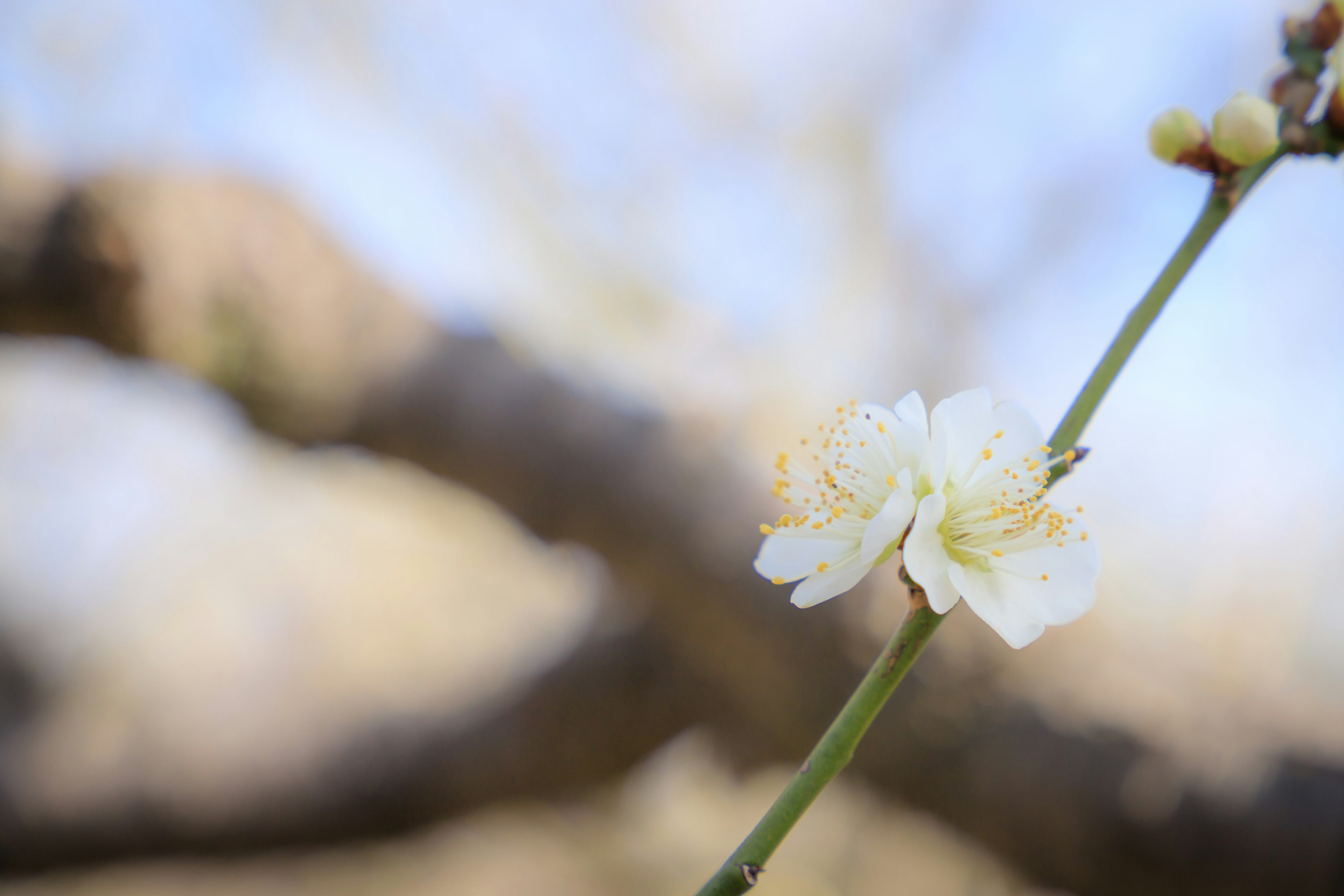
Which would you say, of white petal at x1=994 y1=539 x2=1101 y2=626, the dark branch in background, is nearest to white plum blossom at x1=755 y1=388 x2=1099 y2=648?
white petal at x1=994 y1=539 x2=1101 y2=626

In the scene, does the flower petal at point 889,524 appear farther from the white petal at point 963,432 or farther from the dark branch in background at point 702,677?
the dark branch in background at point 702,677

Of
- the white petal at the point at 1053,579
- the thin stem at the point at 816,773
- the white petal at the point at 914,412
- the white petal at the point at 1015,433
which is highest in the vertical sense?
the white petal at the point at 1015,433

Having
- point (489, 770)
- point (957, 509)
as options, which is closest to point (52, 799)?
point (489, 770)

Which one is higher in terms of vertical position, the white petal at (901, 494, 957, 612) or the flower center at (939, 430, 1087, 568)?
the flower center at (939, 430, 1087, 568)

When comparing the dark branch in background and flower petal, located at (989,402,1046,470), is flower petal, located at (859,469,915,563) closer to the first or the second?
flower petal, located at (989,402,1046,470)

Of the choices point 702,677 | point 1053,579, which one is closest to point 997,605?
point 1053,579

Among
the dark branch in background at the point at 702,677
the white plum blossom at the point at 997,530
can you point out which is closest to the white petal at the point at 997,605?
the white plum blossom at the point at 997,530

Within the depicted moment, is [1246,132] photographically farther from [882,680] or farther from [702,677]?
[702,677]
